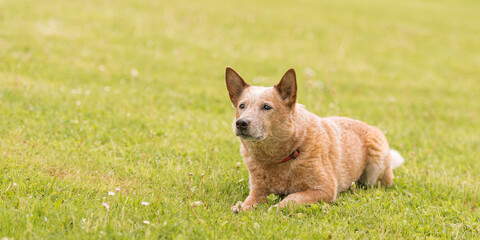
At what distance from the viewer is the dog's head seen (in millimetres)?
5090

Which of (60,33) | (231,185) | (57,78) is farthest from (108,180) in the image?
(60,33)

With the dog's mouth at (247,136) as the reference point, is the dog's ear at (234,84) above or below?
above

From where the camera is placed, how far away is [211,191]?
5520 millimetres

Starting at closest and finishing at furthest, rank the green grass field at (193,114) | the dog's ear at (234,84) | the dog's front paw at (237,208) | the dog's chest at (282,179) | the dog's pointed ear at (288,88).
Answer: the green grass field at (193,114), the dog's front paw at (237,208), the dog's pointed ear at (288,88), the dog's chest at (282,179), the dog's ear at (234,84)

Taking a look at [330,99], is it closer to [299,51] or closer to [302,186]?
[299,51]

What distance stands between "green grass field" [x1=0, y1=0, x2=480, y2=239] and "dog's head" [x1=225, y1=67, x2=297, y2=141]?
2.94 ft

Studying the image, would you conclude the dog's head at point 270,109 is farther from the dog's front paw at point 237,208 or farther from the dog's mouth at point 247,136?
the dog's front paw at point 237,208

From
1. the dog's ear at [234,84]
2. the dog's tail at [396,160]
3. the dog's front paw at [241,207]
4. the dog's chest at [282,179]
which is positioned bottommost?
the dog's tail at [396,160]

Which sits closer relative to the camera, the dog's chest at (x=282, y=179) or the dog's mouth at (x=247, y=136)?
the dog's mouth at (x=247, y=136)

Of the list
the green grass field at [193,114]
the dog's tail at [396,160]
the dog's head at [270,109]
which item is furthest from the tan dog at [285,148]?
the dog's tail at [396,160]

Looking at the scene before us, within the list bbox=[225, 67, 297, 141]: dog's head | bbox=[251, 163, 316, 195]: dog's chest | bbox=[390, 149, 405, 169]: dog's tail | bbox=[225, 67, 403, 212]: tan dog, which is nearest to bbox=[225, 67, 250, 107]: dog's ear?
bbox=[225, 67, 403, 212]: tan dog

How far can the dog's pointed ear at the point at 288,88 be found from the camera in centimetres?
523

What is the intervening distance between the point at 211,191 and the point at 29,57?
26.7 feet

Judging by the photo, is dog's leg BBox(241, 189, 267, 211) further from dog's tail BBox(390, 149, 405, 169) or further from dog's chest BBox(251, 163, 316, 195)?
dog's tail BBox(390, 149, 405, 169)
